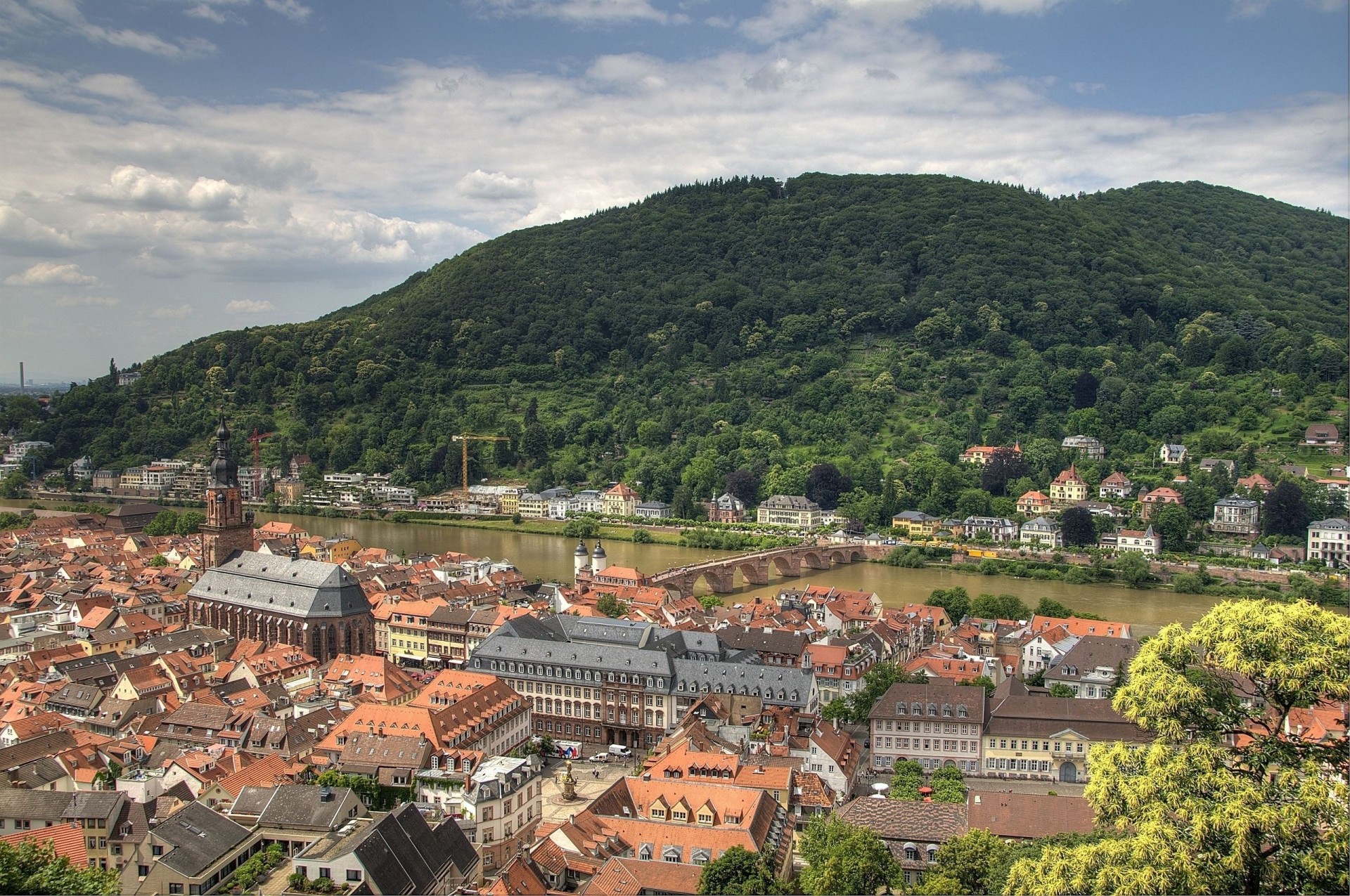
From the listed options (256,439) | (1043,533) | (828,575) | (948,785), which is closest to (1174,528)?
(1043,533)

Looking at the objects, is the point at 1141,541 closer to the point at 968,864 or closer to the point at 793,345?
the point at 968,864

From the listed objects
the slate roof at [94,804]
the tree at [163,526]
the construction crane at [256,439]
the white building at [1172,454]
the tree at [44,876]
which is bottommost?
the slate roof at [94,804]

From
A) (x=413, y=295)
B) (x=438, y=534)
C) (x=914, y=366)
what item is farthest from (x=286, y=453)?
(x=914, y=366)

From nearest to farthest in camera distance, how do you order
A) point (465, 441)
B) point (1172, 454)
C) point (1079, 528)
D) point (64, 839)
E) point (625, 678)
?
point (64, 839) → point (625, 678) → point (1079, 528) → point (1172, 454) → point (465, 441)

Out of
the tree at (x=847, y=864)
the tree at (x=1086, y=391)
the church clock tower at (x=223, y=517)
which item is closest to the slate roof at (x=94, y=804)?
the tree at (x=847, y=864)

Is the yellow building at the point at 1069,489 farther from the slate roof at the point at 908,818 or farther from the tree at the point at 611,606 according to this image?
the slate roof at the point at 908,818

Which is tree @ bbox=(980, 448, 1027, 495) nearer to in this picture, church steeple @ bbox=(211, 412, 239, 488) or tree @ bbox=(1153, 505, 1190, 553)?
tree @ bbox=(1153, 505, 1190, 553)

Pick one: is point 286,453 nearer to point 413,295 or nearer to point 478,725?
point 413,295
